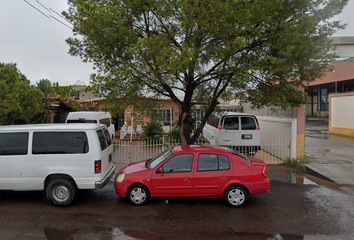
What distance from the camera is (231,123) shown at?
11188mm

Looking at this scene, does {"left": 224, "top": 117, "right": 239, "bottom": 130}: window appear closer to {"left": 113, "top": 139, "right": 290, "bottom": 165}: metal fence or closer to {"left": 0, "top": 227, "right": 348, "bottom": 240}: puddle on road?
{"left": 113, "top": 139, "right": 290, "bottom": 165}: metal fence

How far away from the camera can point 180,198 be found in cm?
659

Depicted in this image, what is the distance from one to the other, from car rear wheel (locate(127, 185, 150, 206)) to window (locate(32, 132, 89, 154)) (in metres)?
1.38

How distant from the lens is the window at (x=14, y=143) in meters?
6.13

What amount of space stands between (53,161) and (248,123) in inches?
307

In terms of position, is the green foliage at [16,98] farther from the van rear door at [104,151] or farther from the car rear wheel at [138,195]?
the car rear wheel at [138,195]

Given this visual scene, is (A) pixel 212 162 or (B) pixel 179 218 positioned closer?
(B) pixel 179 218

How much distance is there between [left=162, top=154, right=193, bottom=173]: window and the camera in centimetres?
605

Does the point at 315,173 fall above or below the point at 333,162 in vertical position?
below

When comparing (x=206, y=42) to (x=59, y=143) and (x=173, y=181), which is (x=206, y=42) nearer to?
(x=173, y=181)

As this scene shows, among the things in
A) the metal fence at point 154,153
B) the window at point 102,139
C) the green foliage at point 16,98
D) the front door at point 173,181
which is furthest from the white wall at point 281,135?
the green foliage at point 16,98

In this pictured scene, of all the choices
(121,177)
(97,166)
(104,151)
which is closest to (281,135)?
(121,177)

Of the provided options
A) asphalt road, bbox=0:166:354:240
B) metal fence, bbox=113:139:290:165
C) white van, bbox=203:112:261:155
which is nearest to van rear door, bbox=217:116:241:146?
white van, bbox=203:112:261:155

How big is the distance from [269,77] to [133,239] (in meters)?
6.36
